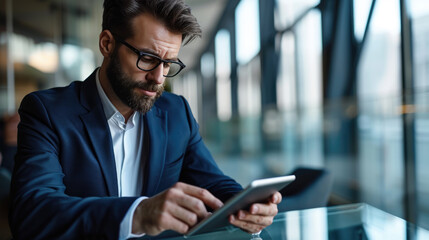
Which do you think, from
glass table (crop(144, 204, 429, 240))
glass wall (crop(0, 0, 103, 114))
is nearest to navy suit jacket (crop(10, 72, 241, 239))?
glass table (crop(144, 204, 429, 240))

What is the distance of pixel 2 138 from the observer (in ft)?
11.4

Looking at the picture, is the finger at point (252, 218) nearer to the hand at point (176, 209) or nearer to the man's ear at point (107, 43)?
the hand at point (176, 209)

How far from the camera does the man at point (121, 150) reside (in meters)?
0.98

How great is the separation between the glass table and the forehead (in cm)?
75

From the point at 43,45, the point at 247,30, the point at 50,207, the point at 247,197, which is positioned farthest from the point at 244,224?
the point at 247,30

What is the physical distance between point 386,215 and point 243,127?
19.9 feet

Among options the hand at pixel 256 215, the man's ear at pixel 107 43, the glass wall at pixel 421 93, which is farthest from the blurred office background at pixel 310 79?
the hand at pixel 256 215

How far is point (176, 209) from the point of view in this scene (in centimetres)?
90

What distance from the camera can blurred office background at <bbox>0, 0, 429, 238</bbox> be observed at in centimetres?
291

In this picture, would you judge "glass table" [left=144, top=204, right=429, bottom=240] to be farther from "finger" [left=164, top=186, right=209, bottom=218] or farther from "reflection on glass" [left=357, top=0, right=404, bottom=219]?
"reflection on glass" [left=357, top=0, right=404, bottom=219]

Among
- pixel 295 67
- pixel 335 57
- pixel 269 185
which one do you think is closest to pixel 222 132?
pixel 295 67

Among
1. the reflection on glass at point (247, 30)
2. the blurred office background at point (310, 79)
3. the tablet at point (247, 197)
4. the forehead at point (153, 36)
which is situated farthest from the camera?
the reflection on glass at point (247, 30)

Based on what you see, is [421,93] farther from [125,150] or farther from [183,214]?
[183,214]

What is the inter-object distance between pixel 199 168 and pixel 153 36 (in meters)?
0.67
